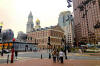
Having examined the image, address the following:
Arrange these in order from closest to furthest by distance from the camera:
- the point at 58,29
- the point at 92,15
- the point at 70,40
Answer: the point at 92,15 < the point at 58,29 < the point at 70,40

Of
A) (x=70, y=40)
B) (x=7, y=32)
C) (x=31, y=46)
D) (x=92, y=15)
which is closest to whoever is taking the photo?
(x=92, y=15)

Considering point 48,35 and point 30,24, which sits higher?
point 30,24

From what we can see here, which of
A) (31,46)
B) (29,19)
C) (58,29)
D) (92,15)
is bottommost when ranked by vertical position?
(31,46)

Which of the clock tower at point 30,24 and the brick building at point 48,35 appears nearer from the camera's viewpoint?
the brick building at point 48,35

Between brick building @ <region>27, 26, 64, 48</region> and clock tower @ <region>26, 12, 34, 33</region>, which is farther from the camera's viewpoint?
clock tower @ <region>26, 12, 34, 33</region>

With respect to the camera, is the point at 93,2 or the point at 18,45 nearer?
the point at 93,2

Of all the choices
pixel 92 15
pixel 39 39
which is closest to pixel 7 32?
pixel 39 39

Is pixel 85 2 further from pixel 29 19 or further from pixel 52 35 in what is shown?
pixel 29 19

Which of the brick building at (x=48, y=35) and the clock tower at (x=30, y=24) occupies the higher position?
the clock tower at (x=30, y=24)

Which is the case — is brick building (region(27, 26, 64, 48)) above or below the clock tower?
below

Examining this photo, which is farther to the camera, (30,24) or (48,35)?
(30,24)

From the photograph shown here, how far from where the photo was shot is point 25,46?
57469 mm

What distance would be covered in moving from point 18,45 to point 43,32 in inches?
1396

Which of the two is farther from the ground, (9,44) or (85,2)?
(85,2)
